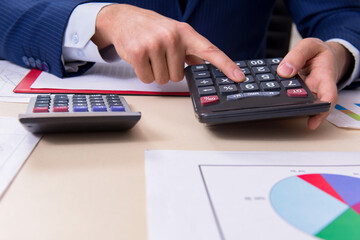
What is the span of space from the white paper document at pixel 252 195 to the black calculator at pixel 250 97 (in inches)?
1.6

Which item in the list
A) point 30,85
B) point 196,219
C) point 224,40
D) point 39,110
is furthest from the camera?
point 224,40

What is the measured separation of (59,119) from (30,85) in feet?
0.62

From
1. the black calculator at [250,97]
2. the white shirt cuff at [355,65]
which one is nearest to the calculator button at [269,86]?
the black calculator at [250,97]

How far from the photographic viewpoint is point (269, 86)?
0.37 m

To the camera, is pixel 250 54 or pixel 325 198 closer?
pixel 325 198

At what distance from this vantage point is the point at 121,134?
1.13 ft

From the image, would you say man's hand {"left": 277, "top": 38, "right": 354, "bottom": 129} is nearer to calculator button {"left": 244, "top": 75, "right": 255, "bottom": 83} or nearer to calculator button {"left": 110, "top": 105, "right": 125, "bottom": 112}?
calculator button {"left": 244, "top": 75, "right": 255, "bottom": 83}

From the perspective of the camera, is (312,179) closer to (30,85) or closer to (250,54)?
(30,85)

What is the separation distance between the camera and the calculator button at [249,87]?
366mm

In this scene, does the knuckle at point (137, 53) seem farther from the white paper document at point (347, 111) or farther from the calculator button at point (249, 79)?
the white paper document at point (347, 111)

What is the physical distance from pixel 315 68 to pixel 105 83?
0.29m

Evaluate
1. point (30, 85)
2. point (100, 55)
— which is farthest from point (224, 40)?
point (30, 85)

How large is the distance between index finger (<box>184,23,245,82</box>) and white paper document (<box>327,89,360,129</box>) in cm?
14

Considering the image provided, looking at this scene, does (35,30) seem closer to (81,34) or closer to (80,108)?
(81,34)
